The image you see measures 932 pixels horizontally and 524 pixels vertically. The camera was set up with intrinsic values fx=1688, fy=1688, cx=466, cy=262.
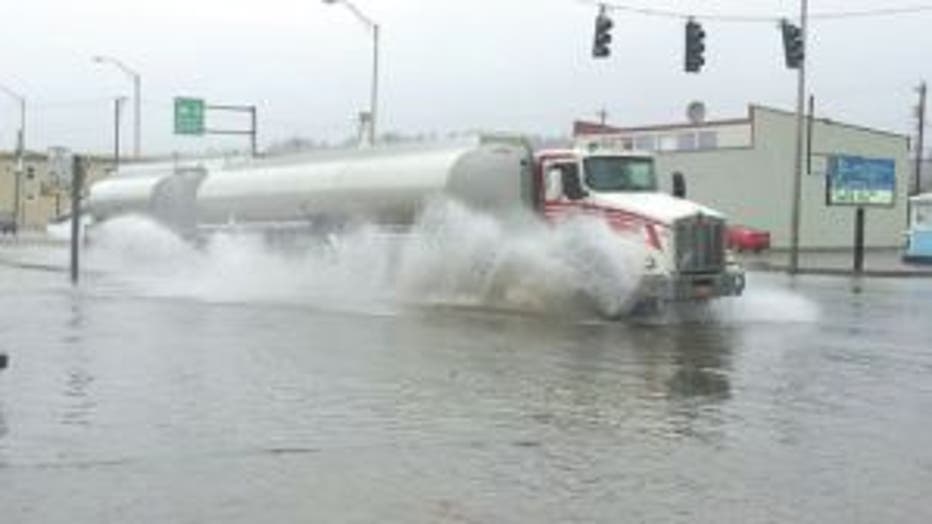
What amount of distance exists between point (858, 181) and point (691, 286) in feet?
142

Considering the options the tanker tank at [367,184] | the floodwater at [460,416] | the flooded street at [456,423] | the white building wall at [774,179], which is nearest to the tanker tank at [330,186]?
the tanker tank at [367,184]

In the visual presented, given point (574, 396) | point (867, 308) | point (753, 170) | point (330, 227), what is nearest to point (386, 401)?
point (574, 396)

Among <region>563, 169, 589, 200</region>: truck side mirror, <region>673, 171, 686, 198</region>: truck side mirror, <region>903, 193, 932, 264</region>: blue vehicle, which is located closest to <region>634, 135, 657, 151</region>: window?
<region>903, 193, 932, 264</region>: blue vehicle

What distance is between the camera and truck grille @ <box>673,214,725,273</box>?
25703mm

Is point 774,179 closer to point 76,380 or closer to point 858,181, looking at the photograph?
point 858,181

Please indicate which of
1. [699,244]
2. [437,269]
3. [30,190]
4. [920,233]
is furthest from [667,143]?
[30,190]

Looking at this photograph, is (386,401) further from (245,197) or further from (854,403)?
(245,197)

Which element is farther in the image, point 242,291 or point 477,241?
point 242,291

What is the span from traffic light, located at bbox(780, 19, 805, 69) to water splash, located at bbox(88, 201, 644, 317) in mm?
14244

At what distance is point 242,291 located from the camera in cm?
3419

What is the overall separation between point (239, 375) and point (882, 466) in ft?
23.2

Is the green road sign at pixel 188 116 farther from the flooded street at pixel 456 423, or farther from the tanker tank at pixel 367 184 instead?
the flooded street at pixel 456 423

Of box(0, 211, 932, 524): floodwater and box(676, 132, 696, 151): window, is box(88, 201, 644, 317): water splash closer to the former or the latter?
box(0, 211, 932, 524): floodwater

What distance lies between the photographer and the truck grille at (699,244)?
84.3 feet
